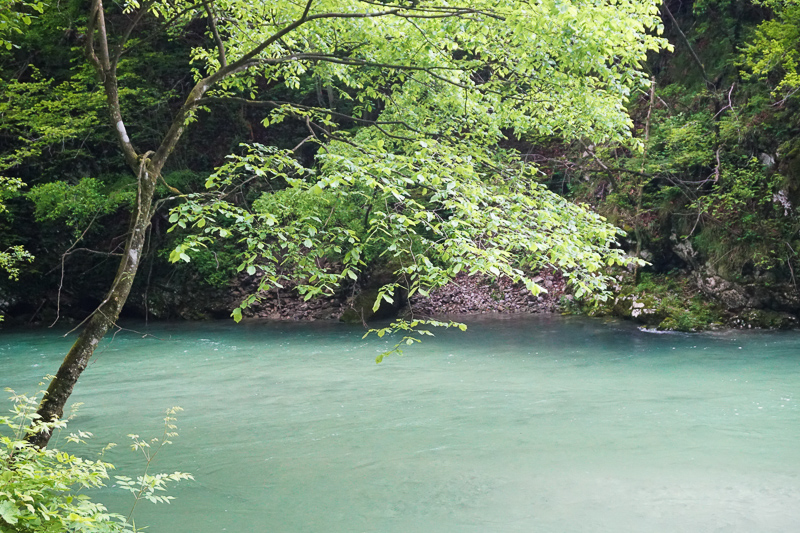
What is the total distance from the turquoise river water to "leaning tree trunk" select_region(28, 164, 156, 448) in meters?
A: 1.28

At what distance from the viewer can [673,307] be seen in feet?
44.6

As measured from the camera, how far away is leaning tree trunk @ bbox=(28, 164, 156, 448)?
4512 mm

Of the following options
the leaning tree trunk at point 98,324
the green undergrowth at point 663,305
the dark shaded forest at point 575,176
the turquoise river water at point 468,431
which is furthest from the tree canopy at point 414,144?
the green undergrowth at point 663,305

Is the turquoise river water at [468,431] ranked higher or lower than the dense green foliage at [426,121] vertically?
lower

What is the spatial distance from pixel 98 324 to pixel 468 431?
4283mm

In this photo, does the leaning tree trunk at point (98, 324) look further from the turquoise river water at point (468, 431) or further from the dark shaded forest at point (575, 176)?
the dark shaded forest at point (575, 176)

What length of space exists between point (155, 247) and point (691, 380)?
15.2m

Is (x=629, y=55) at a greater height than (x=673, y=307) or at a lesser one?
greater

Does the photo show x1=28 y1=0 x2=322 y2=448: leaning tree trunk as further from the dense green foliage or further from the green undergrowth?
the green undergrowth

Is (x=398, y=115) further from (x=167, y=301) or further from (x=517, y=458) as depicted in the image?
(x=167, y=301)

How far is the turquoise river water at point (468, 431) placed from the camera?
17.0 ft

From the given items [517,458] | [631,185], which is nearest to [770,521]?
[517,458]

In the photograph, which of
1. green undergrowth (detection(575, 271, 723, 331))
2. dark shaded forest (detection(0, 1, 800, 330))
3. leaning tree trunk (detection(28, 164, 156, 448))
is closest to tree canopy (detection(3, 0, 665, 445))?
leaning tree trunk (detection(28, 164, 156, 448))

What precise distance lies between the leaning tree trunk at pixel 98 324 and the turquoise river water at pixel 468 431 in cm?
128
